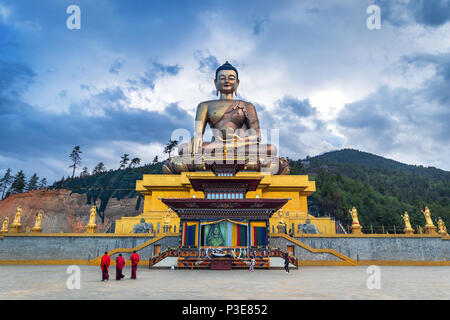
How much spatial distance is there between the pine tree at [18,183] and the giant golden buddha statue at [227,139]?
5328cm

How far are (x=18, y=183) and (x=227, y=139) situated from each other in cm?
5883

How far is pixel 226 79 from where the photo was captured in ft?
90.2

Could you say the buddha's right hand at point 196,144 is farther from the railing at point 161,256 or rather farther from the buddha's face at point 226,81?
the railing at point 161,256

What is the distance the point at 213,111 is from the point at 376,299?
72.1 feet

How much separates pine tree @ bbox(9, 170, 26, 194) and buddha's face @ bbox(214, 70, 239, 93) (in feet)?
187

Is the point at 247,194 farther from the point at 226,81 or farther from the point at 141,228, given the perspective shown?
the point at 226,81

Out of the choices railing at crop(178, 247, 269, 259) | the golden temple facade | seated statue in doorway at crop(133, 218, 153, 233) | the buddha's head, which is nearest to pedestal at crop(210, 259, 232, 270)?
railing at crop(178, 247, 269, 259)

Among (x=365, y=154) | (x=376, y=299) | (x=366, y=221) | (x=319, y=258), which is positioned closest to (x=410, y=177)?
(x=366, y=221)

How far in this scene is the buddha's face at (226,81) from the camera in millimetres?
27453

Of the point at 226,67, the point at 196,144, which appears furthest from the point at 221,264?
the point at 226,67

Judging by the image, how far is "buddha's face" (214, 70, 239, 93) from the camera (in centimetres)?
2745

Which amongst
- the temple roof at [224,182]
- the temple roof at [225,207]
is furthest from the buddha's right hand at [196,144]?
the temple roof at [225,207]

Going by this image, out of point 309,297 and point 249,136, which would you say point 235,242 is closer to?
point 309,297
